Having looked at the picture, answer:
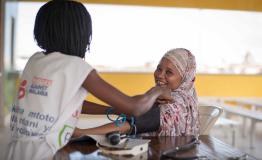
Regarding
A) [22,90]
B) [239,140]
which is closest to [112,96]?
[22,90]

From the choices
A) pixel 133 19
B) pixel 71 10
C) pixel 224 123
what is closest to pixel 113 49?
pixel 133 19

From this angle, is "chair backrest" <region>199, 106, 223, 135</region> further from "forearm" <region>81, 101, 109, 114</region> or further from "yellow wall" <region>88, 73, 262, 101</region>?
"yellow wall" <region>88, 73, 262, 101</region>

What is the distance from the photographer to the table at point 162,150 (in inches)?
50.6

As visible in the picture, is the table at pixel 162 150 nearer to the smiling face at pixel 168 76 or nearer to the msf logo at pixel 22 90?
the msf logo at pixel 22 90

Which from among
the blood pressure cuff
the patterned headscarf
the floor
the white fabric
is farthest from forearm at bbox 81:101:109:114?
the floor

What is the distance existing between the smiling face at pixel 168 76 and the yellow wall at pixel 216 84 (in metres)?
4.57

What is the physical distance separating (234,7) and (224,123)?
3.02 metres

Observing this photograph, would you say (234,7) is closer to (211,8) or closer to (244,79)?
(211,8)

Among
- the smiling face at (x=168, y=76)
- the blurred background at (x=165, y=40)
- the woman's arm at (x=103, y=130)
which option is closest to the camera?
the woman's arm at (x=103, y=130)

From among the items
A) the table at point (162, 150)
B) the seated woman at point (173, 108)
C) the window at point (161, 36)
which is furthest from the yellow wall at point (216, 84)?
the table at point (162, 150)

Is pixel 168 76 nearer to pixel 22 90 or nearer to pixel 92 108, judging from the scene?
pixel 92 108

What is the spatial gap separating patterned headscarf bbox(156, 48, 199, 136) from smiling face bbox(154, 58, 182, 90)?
18 millimetres

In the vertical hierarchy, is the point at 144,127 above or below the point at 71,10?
below

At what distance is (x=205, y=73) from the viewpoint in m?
6.73
